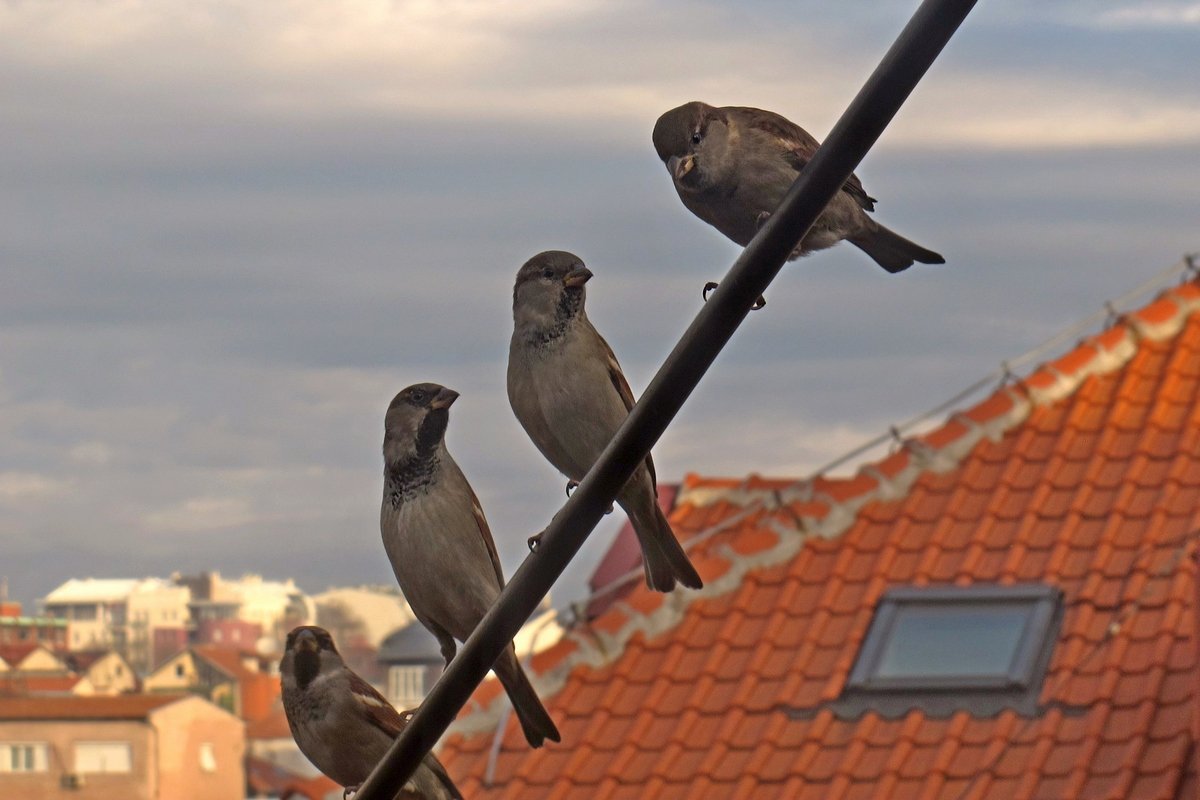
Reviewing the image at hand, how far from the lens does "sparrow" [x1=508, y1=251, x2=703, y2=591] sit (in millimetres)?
3646

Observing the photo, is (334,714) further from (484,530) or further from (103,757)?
(103,757)

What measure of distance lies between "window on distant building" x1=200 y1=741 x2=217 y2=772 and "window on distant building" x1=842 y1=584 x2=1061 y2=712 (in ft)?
81.9

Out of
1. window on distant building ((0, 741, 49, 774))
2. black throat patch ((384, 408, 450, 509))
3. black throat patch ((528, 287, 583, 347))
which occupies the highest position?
window on distant building ((0, 741, 49, 774))

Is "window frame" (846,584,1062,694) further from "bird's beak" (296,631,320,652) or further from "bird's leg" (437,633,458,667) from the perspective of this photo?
"bird's leg" (437,633,458,667)

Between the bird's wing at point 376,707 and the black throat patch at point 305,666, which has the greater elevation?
the black throat patch at point 305,666

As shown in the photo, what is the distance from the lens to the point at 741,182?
376 centimetres

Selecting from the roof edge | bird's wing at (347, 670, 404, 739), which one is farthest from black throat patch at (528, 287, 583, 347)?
the roof edge

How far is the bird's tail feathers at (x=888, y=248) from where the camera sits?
3836 mm

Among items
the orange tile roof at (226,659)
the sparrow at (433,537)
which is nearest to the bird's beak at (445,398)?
the sparrow at (433,537)

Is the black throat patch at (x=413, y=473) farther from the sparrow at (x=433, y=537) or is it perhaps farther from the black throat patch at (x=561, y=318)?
the black throat patch at (x=561, y=318)

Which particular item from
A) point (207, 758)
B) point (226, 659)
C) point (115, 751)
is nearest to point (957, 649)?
point (207, 758)

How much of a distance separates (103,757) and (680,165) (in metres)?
31.0

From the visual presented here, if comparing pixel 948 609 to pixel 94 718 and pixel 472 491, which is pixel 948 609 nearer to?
pixel 472 491

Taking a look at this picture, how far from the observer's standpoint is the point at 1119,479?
10.9m
